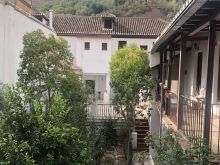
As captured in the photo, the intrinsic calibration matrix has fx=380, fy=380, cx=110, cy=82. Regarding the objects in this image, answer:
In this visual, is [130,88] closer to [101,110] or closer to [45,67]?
[101,110]

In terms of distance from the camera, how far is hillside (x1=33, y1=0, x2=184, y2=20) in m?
67.5

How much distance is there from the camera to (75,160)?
21.2ft

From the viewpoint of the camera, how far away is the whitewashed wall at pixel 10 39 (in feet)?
46.3

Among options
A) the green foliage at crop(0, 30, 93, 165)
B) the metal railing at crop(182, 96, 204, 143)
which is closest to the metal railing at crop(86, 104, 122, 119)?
the metal railing at crop(182, 96, 204, 143)

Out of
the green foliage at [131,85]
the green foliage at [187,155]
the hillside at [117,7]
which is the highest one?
the hillside at [117,7]

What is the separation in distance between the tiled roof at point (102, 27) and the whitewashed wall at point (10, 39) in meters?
20.2

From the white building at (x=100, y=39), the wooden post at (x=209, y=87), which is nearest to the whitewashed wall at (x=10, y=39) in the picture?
the wooden post at (x=209, y=87)

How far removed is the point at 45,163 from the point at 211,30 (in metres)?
3.52

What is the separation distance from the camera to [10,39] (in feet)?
48.9

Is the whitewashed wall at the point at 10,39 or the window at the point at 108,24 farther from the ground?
the window at the point at 108,24

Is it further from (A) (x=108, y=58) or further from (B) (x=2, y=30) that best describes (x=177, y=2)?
(B) (x=2, y=30)

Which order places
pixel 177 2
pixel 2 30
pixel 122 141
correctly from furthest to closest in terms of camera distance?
pixel 177 2 < pixel 122 141 < pixel 2 30

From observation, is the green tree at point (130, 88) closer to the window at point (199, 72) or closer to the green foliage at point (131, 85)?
the green foliage at point (131, 85)

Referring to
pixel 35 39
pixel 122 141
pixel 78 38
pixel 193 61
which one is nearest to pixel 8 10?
pixel 35 39
